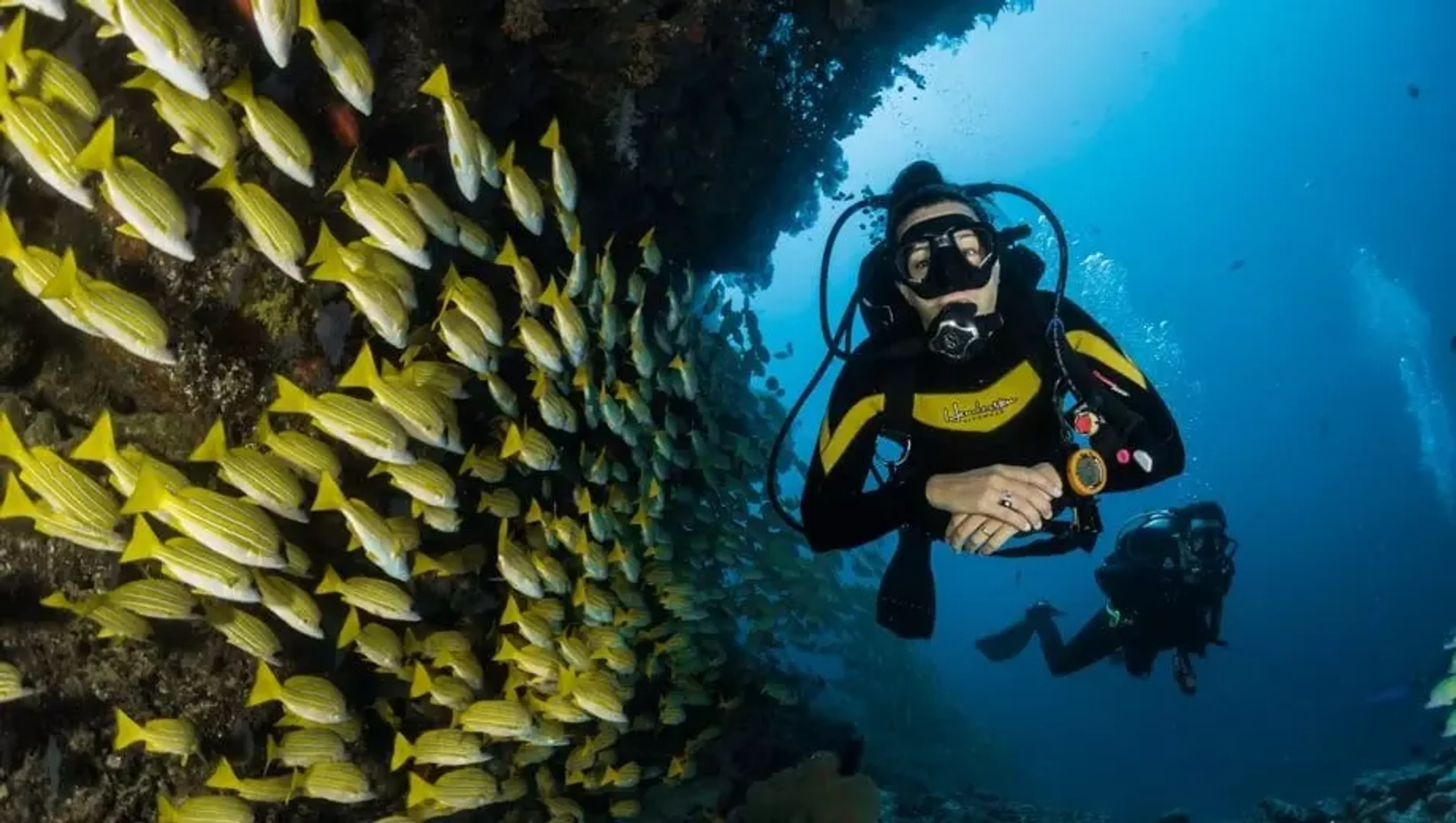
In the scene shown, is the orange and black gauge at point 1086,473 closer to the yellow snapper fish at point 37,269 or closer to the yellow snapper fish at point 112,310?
the yellow snapper fish at point 112,310

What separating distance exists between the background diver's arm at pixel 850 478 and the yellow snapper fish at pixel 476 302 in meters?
1.78

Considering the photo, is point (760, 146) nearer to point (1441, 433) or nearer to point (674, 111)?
point (674, 111)

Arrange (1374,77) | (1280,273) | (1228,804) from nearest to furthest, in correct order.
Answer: (1228,804), (1374,77), (1280,273)

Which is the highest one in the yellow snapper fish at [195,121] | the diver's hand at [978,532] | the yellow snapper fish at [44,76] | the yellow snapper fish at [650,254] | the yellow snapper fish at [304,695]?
the yellow snapper fish at [650,254]

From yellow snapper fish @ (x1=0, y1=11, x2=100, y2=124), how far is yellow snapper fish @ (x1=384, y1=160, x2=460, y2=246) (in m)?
1.06

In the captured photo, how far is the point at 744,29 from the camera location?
702 centimetres

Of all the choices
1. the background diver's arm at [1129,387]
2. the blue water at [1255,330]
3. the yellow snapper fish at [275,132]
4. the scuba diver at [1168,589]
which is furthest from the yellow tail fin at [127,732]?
the blue water at [1255,330]

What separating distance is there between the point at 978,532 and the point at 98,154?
11.7 ft

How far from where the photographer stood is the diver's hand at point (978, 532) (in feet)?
12.3

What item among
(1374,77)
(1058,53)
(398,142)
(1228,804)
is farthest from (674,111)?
(1058,53)

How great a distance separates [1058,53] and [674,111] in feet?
348

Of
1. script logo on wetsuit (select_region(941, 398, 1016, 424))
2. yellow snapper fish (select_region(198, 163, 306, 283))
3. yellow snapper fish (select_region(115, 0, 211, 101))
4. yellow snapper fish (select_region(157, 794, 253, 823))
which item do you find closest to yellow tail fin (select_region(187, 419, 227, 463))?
yellow snapper fish (select_region(198, 163, 306, 283))

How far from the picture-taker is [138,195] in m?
2.83

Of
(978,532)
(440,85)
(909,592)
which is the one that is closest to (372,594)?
(440,85)
